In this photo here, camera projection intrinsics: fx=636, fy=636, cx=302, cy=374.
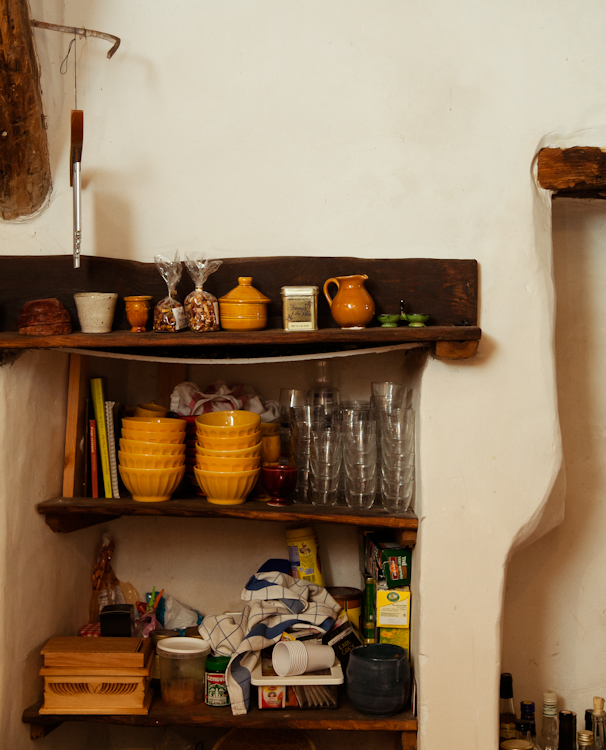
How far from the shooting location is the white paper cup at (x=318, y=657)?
1.57m

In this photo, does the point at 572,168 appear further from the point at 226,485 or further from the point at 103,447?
the point at 103,447

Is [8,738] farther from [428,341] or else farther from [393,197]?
[393,197]

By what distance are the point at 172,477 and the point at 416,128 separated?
43.8 inches

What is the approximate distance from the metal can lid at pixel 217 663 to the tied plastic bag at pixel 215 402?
2.08ft

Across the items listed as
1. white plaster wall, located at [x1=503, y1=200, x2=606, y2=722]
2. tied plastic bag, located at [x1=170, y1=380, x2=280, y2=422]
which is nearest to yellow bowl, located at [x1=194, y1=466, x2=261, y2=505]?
tied plastic bag, located at [x1=170, y1=380, x2=280, y2=422]

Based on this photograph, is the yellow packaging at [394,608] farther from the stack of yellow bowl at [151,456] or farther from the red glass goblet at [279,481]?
the stack of yellow bowl at [151,456]

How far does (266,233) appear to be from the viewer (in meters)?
1.72

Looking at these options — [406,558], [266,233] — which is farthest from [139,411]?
[406,558]

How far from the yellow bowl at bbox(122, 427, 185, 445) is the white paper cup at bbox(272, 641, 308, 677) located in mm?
594

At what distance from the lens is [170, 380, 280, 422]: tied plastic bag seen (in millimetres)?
1812

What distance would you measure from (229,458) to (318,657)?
541 millimetres

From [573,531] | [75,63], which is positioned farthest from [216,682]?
[75,63]

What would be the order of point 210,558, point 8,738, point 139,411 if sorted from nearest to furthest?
point 8,738 < point 139,411 < point 210,558

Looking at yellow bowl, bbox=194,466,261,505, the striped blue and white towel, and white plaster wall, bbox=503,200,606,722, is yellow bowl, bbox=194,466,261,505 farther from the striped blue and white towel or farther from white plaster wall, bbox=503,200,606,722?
white plaster wall, bbox=503,200,606,722
